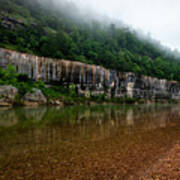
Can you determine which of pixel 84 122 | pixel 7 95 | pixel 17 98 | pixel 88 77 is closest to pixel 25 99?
pixel 17 98

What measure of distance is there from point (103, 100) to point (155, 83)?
89.0 feet

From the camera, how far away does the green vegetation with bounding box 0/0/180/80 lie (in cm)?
3850

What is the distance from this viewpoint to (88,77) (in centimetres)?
3953

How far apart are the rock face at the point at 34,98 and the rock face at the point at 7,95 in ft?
6.75

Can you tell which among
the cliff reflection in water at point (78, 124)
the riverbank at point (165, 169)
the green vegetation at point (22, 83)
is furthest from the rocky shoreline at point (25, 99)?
the riverbank at point (165, 169)

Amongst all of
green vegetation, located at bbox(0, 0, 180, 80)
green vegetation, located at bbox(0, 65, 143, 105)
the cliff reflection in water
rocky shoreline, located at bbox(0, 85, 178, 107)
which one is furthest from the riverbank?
green vegetation, located at bbox(0, 0, 180, 80)

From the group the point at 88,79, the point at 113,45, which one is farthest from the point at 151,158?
the point at 113,45

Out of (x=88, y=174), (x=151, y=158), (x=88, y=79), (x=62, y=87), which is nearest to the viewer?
(x=88, y=174)

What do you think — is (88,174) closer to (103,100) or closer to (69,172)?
(69,172)

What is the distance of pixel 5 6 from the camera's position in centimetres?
5006

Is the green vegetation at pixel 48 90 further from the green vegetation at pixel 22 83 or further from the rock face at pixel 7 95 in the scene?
the rock face at pixel 7 95

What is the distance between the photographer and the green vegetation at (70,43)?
38500mm

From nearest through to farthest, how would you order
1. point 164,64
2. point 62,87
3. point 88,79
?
point 62,87 < point 88,79 < point 164,64

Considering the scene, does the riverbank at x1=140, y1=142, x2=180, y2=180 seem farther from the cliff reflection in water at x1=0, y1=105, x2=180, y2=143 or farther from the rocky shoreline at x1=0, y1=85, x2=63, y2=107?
the rocky shoreline at x1=0, y1=85, x2=63, y2=107
